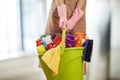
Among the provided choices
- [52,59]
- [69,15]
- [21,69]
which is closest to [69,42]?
[52,59]

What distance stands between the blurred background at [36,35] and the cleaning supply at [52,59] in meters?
0.71

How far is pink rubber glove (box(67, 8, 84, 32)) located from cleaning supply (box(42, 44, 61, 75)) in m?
0.29

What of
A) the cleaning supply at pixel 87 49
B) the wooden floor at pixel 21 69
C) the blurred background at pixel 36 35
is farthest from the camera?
the blurred background at pixel 36 35

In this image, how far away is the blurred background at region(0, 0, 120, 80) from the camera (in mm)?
1799

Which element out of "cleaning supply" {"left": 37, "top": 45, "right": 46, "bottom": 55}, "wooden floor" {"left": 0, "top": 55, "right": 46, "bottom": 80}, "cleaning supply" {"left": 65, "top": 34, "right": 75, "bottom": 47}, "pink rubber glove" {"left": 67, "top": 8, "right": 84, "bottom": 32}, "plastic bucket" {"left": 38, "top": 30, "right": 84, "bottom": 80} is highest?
"pink rubber glove" {"left": 67, "top": 8, "right": 84, "bottom": 32}

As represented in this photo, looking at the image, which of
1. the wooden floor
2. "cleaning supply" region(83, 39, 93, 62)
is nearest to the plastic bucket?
"cleaning supply" region(83, 39, 93, 62)

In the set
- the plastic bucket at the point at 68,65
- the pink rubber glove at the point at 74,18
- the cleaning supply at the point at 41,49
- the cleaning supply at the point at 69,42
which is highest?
the pink rubber glove at the point at 74,18

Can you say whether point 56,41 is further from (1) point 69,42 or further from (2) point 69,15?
(2) point 69,15

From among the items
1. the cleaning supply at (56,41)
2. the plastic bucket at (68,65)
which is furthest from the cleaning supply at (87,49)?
the cleaning supply at (56,41)

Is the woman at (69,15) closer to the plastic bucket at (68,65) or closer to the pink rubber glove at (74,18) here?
the pink rubber glove at (74,18)

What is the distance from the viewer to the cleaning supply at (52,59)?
1.12m

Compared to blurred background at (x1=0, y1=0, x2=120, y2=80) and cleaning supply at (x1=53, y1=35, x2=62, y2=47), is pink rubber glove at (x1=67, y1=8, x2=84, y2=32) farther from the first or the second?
blurred background at (x1=0, y1=0, x2=120, y2=80)

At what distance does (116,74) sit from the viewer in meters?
1.89

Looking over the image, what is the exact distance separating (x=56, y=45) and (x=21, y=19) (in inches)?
33.3
